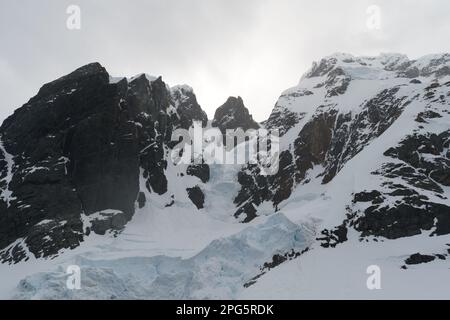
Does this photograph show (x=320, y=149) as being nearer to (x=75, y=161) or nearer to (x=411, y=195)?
(x=411, y=195)

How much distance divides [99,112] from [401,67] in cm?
10260

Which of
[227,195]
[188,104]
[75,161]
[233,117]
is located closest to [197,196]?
[227,195]

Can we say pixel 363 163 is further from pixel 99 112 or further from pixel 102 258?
pixel 99 112

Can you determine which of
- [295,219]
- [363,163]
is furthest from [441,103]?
[295,219]

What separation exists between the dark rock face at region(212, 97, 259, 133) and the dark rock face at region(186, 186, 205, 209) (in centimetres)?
3234

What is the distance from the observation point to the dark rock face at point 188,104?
513ft

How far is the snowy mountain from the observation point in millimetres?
75688

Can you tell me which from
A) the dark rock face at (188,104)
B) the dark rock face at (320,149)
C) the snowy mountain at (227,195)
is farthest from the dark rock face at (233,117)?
the dark rock face at (320,149)

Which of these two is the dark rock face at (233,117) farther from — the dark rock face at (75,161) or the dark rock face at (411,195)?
the dark rock face at (411,195)

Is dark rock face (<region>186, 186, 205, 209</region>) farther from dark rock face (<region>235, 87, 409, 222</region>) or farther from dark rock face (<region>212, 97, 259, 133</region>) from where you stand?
dark rock face (<region>212, 97, 259, 133</region>)

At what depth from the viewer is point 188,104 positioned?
159 meters

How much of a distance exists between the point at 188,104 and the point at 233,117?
43.5 ft

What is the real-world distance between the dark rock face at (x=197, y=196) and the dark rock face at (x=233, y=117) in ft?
106

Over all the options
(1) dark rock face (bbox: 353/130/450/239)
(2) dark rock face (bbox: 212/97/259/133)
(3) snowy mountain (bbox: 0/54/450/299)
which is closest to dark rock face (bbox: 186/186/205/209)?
(3) snowy mountain (bbox: 0/54/450/299)
